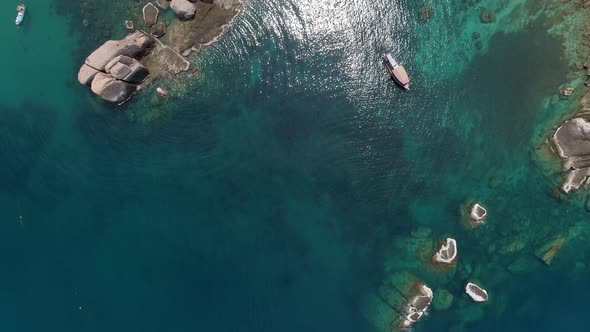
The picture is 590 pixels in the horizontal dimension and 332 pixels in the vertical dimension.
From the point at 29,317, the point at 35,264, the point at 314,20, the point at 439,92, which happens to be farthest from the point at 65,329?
the point at 439,92

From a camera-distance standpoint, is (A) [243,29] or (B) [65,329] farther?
(B) [65,329]

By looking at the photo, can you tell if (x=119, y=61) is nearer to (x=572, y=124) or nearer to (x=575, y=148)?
(x=572, y=124)

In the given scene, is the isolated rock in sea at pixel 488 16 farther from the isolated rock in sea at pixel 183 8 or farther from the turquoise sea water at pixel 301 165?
the isolated rock in sea at pixel 183 8

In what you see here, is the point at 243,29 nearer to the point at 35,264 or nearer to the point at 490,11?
the point at 490,11

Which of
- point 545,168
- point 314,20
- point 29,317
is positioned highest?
point 314,20

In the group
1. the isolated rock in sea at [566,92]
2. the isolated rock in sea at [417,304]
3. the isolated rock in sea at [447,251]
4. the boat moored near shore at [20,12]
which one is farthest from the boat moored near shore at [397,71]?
the boat moored near shore at [20,12]

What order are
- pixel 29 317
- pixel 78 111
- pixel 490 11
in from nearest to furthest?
pixel 490 11
pixel 78 111
pixel 29 317
